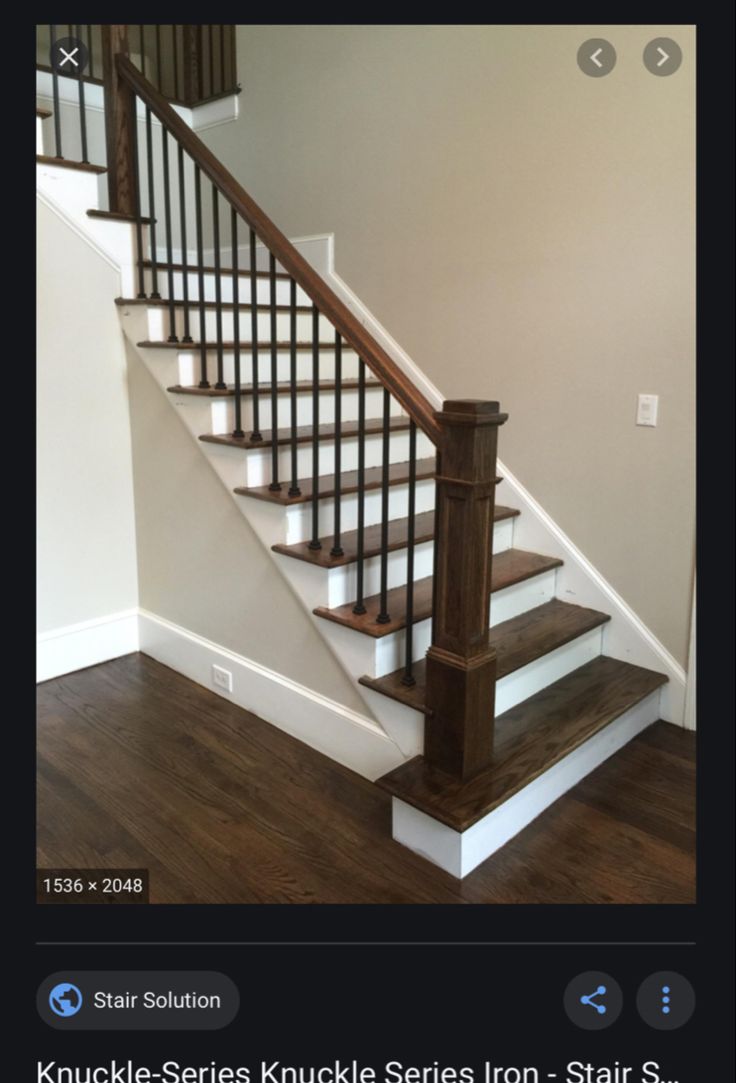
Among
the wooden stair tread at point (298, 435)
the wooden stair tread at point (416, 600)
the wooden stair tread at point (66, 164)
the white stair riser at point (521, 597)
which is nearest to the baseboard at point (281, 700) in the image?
the wooden stair tread at point (416, 600)

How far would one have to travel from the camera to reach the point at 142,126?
405 cm

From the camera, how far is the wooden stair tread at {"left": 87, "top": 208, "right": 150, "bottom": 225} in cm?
285

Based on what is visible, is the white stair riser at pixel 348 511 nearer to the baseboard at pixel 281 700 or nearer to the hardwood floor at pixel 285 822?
the baseboard at pixel 281 700

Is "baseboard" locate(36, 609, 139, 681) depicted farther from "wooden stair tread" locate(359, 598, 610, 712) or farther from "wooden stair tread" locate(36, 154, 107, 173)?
"wooden stair tread" locate(36, 154, 107, 173)

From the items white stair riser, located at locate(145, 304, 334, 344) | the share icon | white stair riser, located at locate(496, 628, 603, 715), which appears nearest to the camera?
the share icon

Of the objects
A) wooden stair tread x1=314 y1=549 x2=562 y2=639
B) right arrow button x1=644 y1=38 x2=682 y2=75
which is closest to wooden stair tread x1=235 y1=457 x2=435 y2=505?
wooden stair tread x1=314 y1=549 x2=562 y2=639

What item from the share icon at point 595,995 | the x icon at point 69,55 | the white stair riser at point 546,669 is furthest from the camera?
the white stair riser at point 546,669

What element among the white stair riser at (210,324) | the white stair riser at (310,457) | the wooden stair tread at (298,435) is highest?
the white stair riser at (210,324)

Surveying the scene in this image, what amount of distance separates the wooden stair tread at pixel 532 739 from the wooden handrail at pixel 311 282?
0.86m

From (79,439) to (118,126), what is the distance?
1.14 meters

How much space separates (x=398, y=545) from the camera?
2426mm

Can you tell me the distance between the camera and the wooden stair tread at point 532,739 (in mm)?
1956

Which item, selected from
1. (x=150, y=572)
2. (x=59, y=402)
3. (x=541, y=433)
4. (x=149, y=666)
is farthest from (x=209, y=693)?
(x=541, y=433)

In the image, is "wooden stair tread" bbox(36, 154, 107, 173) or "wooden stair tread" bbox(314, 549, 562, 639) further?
"wooden stair tread" bbox(36, 154, 107, 173)
